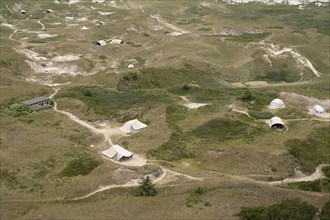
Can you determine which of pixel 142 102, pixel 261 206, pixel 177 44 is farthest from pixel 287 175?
pixel 177 44

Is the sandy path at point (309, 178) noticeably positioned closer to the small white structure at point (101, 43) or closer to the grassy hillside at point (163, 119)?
the grassy hillside at point (163, 119)

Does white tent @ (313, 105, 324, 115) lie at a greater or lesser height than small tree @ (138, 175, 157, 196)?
lesser

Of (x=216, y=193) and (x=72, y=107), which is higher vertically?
(x=216, y=193)

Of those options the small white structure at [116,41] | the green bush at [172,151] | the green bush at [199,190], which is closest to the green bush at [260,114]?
the green bush at [172,151]

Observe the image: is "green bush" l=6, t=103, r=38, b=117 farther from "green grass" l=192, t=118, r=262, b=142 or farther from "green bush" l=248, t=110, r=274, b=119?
"green bush" l=248, t=110, r=274, b=119

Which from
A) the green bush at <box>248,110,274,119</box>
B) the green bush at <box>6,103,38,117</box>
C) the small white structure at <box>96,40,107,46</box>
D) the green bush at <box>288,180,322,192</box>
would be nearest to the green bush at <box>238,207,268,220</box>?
the green bush at <box>288,180,322,192</box>

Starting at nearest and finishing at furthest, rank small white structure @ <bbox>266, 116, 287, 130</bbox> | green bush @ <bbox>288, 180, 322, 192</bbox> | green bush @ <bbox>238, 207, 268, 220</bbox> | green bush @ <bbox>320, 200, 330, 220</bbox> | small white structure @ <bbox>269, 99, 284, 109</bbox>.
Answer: green bush @ <bbox>320, 200, 330, 220</bbox>
green bush @ <bbox>238, 207, 268, 220</bbox>
green bush @ <bbox>288, 180, 322, 192</bbox>
small white structure @ <bbox>266, 116, 287, 130</bbox>
small white structure @ <bbox>269, 99, 284, 109</bbox>

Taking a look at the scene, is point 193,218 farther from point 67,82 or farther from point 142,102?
point 67,82
